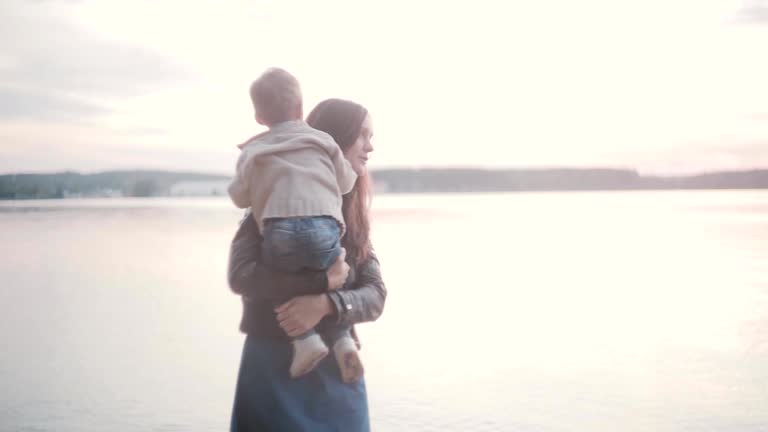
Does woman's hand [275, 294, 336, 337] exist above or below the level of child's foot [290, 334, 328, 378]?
above

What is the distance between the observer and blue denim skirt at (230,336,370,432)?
2287mm

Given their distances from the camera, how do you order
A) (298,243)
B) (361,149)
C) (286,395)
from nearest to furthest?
(298,243)
(286,395)
(361,149)

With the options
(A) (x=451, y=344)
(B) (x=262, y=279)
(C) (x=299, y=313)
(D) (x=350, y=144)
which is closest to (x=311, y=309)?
(C) (x=299, y=313)

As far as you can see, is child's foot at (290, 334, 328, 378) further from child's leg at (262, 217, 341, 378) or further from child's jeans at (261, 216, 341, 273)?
child's jeans at (261, 216, 341, 273)

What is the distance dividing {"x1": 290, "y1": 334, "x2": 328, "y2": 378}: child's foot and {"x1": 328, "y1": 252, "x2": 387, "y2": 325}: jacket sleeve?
77 mm

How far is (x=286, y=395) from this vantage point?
2289 millimetres

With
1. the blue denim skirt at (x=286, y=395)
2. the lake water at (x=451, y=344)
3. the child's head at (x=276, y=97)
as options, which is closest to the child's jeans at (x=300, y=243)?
the blue denim skirt at (x=286, y=395)

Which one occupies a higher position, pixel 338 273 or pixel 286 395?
pixel 338 273

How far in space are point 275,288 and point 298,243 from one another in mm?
127

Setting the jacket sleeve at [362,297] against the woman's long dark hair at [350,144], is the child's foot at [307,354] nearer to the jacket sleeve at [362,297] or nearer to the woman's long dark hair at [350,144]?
the jacket sleeve at [362,297]

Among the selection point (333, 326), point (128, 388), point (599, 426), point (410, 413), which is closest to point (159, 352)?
point (128, 388)

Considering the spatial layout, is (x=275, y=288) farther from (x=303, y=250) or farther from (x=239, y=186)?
(x=239, y=186)

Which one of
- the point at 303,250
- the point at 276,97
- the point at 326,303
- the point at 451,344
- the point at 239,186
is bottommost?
the point at 451,344

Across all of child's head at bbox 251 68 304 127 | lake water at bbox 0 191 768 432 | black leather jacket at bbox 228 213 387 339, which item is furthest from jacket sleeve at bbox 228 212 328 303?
lake water at bbox 0 191 768 432
